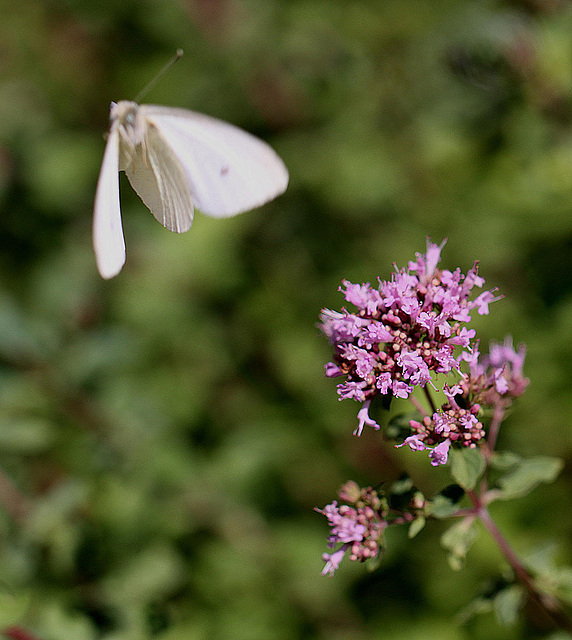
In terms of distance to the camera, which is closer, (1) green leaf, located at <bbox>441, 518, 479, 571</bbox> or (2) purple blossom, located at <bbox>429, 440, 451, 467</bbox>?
(2) purple blossom, located at <bbox>429, 440, 451, 467</bbox>

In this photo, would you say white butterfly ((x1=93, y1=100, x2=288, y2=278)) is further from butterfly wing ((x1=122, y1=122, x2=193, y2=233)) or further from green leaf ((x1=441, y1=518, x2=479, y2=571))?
green leaf ((x1=441, y1=518, x2=479, y2=571))

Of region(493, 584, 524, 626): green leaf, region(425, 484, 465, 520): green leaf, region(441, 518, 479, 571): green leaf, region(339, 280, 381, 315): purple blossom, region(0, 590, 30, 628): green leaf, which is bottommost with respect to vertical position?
region(493, 584, 524, 626): green leaf

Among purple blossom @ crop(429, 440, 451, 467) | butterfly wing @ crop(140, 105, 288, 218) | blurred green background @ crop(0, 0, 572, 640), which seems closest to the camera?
purple blossom @ crop(429, 440, 451, 467)

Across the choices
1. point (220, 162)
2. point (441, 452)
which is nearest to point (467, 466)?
point (441, 452)

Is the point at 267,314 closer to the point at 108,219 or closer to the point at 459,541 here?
the point at 108,219

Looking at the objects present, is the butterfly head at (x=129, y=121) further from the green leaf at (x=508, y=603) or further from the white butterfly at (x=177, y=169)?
the green leaf at (x=508, y=603)

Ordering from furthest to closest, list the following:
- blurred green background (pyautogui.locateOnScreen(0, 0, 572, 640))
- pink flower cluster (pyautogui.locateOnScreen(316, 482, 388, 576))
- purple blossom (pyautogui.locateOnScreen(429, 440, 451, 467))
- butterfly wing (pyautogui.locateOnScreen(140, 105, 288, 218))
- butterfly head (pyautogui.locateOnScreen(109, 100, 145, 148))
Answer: blurred green background (pyautogui.locateOnScreen(0, 0, 572, 640)) < butterfly head (pyautogui.locateOnScreen(109, 100, 145, 148)) < butterfly wing (pyautogui.locateOnScreen(140, 105, 288, 218)) < pink flower cluster (pyautogui.locateOnScreen(316, 482, 388, 576)) < purple blossom (pyautogui.locateOnScreen(429, 440, 451, 467))

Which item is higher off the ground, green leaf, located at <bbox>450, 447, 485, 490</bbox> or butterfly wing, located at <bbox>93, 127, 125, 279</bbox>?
butterfly wing, located at <bbox>93, 127, 125, 279</bbox>

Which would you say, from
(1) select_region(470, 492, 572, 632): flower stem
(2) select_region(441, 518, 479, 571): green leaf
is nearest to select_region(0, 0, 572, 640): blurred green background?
(1) select_region(470, 492, 572, 632): flower stem

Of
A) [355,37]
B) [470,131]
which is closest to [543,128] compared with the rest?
[470,131]
